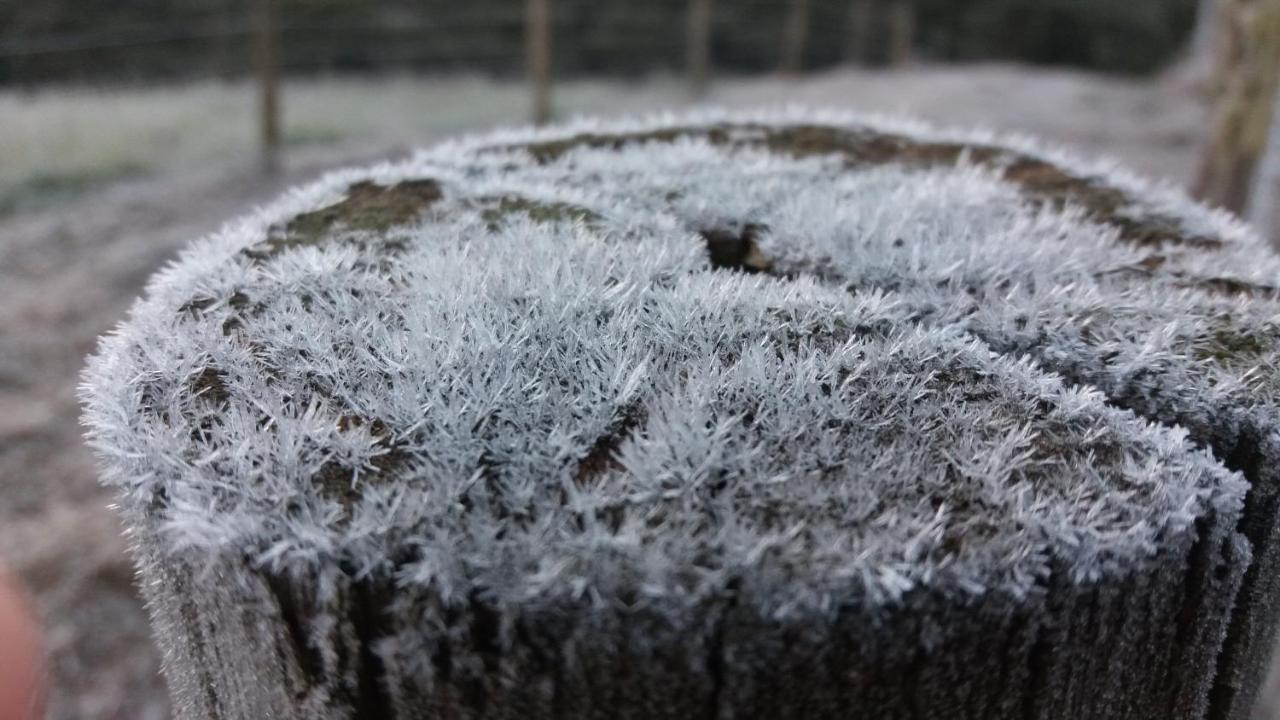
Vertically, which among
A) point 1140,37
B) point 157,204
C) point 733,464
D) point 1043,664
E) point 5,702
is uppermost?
point 1140,37

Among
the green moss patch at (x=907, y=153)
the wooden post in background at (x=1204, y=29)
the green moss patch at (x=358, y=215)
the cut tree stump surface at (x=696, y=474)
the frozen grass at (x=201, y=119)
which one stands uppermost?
the wooden post in background at (x=1204, y=29)

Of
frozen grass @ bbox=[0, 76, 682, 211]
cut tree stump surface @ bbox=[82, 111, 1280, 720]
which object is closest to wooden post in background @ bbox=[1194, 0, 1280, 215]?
cut tree stump surface @ bbox=[82, 111, 1280, 720]

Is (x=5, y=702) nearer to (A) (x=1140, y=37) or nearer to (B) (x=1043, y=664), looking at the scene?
(B) (x=1043, y=664)

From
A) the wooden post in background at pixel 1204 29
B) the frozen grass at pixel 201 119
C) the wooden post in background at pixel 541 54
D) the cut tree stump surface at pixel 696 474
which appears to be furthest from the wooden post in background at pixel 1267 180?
the wooden post in background at pixel 1204 29

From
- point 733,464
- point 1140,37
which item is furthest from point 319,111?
point 1140,37

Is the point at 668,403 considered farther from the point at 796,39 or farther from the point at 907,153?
the point at 796,39

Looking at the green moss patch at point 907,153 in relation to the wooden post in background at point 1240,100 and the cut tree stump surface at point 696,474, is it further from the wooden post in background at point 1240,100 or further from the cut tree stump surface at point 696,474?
the wooden post in background at point 1240,100

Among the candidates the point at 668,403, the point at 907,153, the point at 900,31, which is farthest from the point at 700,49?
the point at 668,403
